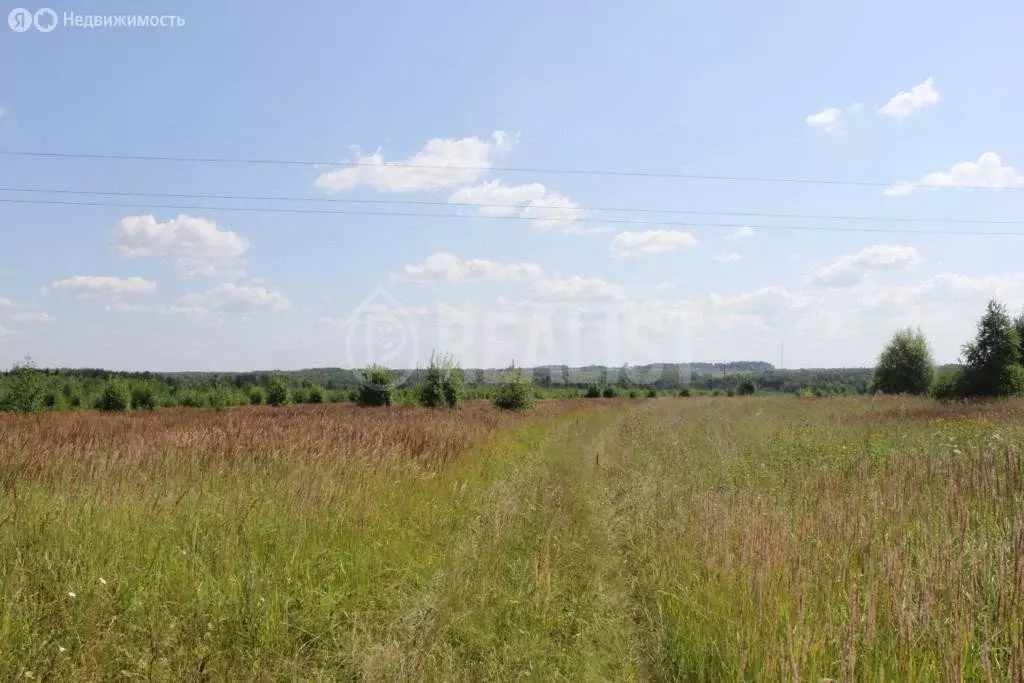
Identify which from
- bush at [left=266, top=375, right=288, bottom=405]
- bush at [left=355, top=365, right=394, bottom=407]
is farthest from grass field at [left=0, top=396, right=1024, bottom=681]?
bush at [left=266, top=375, right=288, bottom=405]

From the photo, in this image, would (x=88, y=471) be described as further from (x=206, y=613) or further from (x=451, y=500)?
(x=451, y=500)

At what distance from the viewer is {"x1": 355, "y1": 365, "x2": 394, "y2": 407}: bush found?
117 ft

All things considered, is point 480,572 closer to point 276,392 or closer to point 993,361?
point 993,361

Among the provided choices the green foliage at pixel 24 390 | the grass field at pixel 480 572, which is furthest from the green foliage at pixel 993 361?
the green foliage at pixel 24 390

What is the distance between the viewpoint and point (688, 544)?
5.69 meters

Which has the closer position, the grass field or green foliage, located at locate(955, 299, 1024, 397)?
the grass field

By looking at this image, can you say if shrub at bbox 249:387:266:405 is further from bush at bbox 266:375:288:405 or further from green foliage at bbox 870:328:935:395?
green foliage at bbox 870:328:935:395

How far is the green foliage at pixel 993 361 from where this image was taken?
29.6 meters

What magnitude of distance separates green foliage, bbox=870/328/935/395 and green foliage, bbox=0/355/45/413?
65.1m

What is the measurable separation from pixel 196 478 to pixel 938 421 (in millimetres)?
17481

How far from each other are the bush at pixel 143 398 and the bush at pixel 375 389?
15879 mm

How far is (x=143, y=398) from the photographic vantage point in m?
40.9

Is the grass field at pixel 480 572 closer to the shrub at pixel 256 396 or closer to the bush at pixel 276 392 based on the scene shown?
the bush at pixel 276 392

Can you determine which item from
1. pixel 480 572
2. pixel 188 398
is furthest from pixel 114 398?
pixel 480 572
